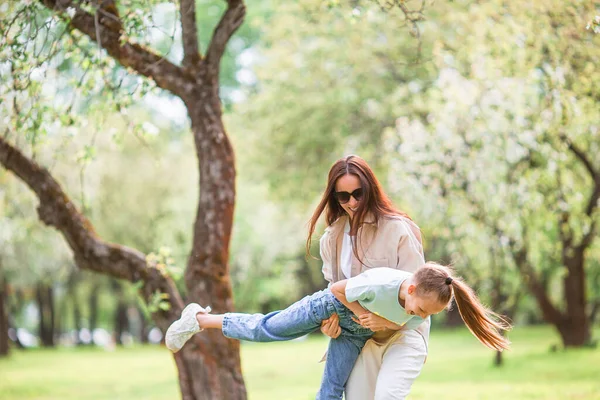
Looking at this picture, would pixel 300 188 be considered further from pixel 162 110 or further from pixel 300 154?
pixel 162 110

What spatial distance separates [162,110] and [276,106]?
14744mm

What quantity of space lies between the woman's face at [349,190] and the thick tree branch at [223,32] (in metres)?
2.81

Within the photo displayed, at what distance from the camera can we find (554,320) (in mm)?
16844

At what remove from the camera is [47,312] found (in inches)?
1286

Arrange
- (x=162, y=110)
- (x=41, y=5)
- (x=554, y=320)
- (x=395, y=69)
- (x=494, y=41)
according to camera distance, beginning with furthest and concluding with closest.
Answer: (x=162, y=110)
(x=395, y=69)
(x=554, y=320)
(x=494, y=41)
(x=41, y=5)

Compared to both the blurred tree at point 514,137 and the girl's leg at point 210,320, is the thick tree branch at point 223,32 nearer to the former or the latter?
the girl's leg at point 210,320

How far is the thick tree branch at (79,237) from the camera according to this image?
7562 mm

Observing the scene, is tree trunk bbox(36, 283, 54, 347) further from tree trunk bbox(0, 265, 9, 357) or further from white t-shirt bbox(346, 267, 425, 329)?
white t-shirt bbox(346, 267, 425, 329)

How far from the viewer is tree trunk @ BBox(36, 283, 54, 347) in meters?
30.6

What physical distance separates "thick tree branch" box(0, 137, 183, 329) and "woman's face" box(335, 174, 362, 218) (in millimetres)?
3230

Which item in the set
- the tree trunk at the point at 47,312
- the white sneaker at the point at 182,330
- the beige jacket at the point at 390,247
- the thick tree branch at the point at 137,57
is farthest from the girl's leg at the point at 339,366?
the tree trunk at the point at 47,312

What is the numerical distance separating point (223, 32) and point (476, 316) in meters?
3.83

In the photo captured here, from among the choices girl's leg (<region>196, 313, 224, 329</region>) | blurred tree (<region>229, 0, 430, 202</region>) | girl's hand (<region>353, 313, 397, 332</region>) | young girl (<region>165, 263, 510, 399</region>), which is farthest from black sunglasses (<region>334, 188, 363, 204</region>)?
blurred tree (<region>229, 0, 430, 202</region>)

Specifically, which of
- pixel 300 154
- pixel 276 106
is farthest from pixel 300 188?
pixel 276 106
